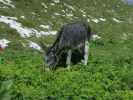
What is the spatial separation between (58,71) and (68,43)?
230cm

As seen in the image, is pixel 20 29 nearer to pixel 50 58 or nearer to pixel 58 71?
pixel 50 58

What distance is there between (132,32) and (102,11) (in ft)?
22.1

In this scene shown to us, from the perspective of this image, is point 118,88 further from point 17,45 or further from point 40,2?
point 40,2

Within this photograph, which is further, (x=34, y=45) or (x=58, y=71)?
(x=34, y=45)

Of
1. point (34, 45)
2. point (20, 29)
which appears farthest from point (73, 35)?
point (20, 29)

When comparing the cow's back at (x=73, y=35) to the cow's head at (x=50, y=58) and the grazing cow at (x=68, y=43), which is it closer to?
the grazing cow at (x=68, y=43)

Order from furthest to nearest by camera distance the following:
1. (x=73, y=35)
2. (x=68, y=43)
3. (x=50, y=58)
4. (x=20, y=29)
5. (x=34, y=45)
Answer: (x=20, y=29) < (x=34, y=45) < (x=73, y=35) < (x=68, y=43) < (x=50, y=58)

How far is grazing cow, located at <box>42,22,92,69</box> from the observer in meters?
25.5

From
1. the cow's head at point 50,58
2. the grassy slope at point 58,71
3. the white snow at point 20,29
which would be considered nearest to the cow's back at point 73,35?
the cow's head at point 50,58

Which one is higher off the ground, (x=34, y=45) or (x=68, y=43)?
(x=34, y=45)

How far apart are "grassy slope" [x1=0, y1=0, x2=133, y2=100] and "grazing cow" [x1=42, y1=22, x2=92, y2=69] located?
708mm

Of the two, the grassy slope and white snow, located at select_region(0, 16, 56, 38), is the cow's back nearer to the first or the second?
the grassy slope

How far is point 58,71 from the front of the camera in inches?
970

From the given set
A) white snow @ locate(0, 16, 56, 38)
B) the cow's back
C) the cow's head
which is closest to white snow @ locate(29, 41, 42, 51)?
white snow @ locate(0, 16, 56, 38)
